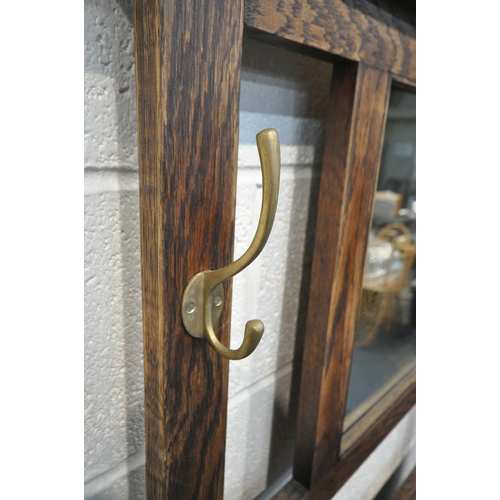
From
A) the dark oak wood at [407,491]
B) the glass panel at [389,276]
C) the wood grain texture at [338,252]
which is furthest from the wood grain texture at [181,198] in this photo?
the dark oak wood at [407,491]

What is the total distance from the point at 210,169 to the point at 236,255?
13 centimetres

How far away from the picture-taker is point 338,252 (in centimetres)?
38

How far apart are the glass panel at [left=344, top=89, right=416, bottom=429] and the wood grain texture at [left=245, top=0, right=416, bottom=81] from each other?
0.07 meters

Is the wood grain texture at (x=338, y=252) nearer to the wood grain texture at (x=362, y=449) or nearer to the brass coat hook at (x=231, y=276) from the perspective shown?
the wood grain texture at (x=362, y=449)

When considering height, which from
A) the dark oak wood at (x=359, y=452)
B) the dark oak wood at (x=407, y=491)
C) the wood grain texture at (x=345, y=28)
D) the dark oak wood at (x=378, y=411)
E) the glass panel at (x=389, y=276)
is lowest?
the dark oak wood at (x=407, y=491)

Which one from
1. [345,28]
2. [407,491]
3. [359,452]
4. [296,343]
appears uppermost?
[345,28]

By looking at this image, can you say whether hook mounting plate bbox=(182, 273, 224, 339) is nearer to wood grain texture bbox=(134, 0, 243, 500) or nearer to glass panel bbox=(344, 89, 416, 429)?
wood grain texture bbox=(134, 0, 243, 500)

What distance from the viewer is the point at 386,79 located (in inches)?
15.0

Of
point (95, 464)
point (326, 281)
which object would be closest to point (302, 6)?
point (326, 281)

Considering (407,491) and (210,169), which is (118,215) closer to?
(210,169)

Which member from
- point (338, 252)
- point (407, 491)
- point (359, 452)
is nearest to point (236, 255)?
point (338, 252)

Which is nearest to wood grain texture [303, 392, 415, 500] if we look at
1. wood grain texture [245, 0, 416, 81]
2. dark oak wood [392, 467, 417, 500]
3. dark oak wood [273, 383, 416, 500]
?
dark oak wood [273, 383, 416, 500]

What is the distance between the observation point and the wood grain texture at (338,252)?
361mm

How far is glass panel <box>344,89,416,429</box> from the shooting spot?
1.63ft
